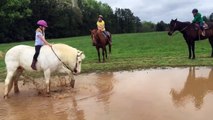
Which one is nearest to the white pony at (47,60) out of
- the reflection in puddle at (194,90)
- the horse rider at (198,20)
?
the reflection in puddle at (194,90)

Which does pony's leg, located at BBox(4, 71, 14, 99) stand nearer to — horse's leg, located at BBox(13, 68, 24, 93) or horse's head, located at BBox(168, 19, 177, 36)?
horse's leg, located at BBox(13, 68, 24, 93)

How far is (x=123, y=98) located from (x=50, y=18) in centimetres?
6209

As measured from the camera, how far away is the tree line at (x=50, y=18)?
5819cm

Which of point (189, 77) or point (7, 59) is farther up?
point (7, 59)

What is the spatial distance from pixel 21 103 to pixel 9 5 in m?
48.3

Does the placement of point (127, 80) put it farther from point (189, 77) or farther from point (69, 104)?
point (69, 104)

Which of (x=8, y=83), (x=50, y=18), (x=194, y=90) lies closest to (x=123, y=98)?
(x=194, y=90)

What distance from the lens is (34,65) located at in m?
11.5

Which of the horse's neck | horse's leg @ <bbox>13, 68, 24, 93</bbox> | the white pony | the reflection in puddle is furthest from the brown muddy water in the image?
the horse's neck

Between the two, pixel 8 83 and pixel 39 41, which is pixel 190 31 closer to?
pixel 39 41

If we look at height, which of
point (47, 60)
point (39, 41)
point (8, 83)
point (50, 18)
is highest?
point (50, 18)

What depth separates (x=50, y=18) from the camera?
70750 mm

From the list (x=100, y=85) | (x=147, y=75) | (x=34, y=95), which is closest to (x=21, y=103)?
(x=34, y=95)

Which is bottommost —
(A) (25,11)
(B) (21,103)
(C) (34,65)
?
(B) (21,103)
